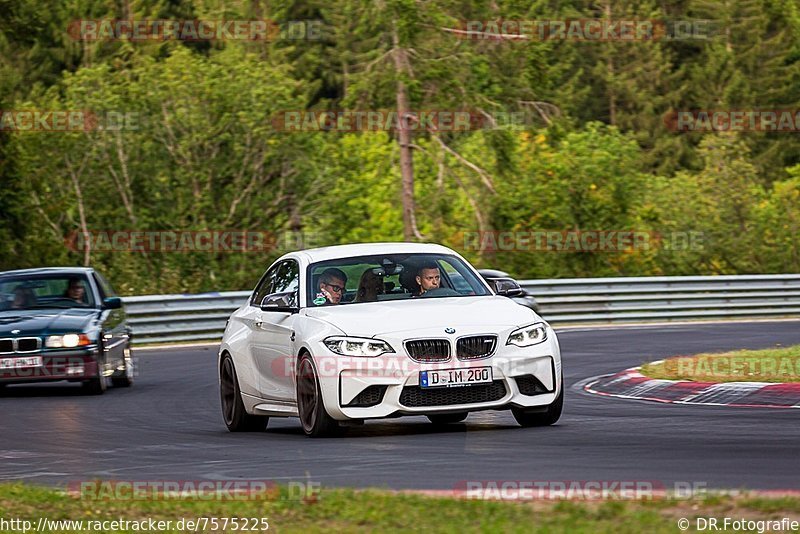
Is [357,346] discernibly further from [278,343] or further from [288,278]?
[288,278]

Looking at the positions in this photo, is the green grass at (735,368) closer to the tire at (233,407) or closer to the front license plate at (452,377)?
the front license plate at (452,377)

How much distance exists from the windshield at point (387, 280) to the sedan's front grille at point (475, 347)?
1.05m

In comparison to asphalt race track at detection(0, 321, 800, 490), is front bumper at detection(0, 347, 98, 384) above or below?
below

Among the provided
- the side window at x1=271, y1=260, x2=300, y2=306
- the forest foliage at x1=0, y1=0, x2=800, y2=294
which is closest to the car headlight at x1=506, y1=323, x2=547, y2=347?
the side window at x1=271, y1=260, x2=300, y2=306

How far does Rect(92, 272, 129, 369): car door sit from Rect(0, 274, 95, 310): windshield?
0.20 metres

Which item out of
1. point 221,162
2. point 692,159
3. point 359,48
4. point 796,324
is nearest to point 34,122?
point 221,162

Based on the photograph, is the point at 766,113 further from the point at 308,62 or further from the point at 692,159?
the point at 308,62

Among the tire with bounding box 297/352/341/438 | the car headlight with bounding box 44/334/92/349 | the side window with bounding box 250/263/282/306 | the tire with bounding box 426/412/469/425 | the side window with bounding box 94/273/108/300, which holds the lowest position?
the car headlight with bounding box 44/334/92/349

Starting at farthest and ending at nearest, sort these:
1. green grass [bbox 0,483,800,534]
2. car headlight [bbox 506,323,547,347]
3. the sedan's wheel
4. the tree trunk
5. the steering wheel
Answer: the tree trunk → the sedan's wheel → the steering wheel → car headlight [bbox 506,323,547,347] → green grass [bbox 0,483,800,534]

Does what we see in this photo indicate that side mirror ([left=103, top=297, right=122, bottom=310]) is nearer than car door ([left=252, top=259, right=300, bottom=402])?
No

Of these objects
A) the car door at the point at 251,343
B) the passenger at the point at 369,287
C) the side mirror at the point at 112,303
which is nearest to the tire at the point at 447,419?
the passenger at the point at 369,287

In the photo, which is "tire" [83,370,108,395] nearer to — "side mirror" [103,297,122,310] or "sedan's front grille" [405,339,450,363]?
"side mirror" [103,297,122,310]

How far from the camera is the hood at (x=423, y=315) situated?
11.8m

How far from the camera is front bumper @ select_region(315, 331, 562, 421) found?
11695mm
